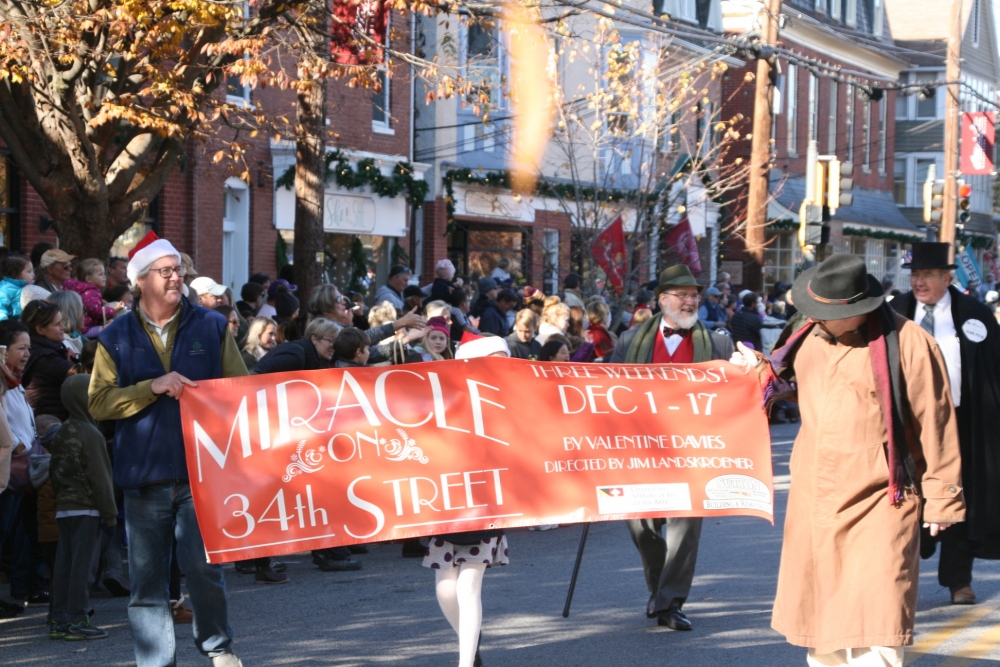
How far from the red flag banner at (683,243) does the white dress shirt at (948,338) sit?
47.1ft

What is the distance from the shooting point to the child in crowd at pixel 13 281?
10.1 metres

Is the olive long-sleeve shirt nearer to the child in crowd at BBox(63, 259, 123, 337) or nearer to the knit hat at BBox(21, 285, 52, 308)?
the knit hat at BBox(21, 285, 52, 308)

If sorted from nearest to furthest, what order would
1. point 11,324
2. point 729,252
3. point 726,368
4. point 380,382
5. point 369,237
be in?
point 380,382 < point 726,368 < point 11,324 < point 369,237 < point 729,252

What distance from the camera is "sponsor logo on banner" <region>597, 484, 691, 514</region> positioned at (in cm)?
661

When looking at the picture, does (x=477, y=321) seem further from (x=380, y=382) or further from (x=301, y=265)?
(x=380, y=382)

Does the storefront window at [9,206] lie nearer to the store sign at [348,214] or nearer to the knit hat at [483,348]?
the store sign at [348,214]

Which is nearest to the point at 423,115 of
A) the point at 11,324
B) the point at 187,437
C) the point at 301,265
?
the point at 301,265

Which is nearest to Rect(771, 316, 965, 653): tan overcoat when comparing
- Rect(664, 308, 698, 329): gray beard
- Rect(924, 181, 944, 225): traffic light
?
Rect(664, 308, 698, 329): gray beard

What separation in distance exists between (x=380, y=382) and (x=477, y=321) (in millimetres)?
8336

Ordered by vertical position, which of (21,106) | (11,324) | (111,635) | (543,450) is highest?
(21,106)

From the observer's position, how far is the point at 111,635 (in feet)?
24.0

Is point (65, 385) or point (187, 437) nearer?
point (187, 437)

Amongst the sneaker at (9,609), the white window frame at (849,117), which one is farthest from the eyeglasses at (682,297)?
the white window frame at (849,117)

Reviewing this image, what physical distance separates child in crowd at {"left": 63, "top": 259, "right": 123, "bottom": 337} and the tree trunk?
3.17 metres
